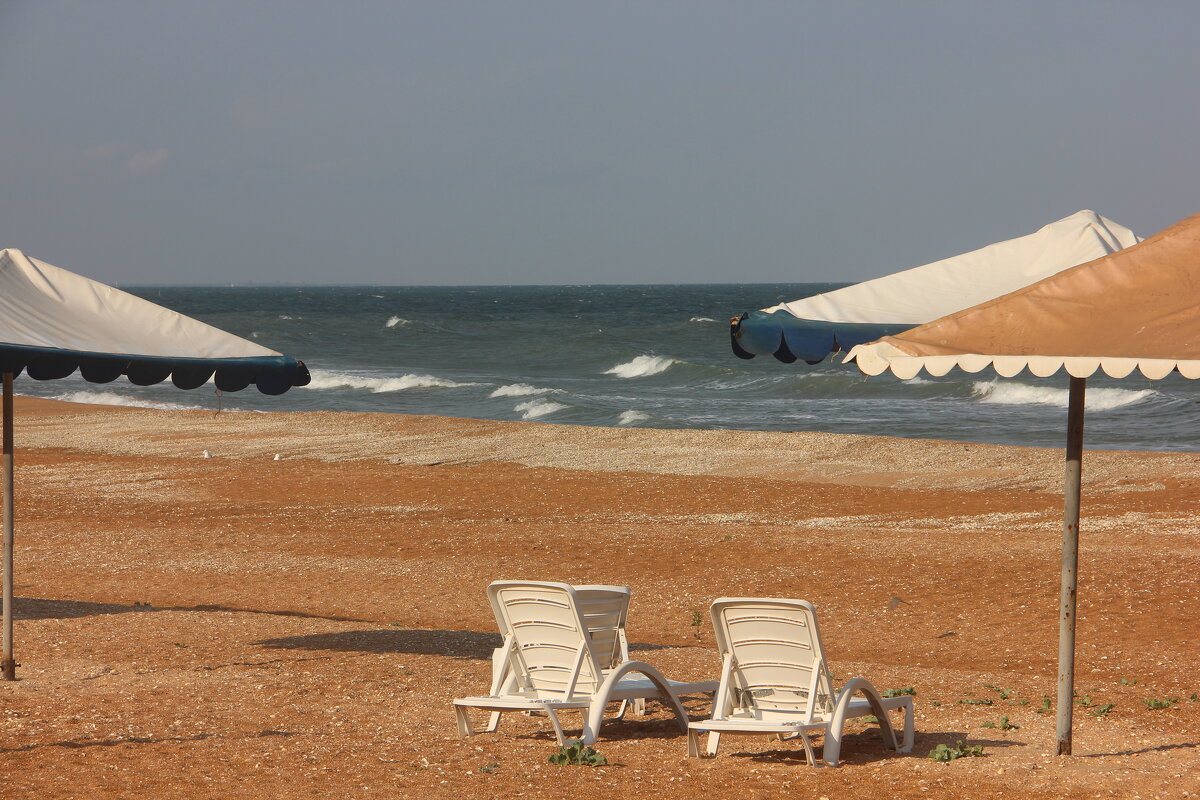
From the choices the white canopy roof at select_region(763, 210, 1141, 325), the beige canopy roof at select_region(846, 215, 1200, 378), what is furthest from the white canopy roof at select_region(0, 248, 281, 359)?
the beige canopy roof at select_region(846, 215, 1200, 378)

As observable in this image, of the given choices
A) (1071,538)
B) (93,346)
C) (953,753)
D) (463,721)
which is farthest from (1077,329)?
(93,346)

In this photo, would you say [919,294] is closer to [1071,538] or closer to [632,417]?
[1071,538]

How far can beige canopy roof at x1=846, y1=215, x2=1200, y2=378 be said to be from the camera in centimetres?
453

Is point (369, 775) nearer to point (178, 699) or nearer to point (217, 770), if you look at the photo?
point (217, 770)

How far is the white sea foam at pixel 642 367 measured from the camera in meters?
44.6

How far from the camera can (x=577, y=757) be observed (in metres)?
5.62

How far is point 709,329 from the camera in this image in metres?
64.8

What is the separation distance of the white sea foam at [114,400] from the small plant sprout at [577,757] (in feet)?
91.6

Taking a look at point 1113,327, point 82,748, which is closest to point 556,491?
point 82,748

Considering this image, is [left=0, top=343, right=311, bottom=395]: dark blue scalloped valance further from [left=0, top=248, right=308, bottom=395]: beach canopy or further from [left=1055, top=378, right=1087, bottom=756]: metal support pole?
[left=1055, top=378, right=1087, bottom=756]: metal support pole

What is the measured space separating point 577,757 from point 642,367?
4008 centimetres

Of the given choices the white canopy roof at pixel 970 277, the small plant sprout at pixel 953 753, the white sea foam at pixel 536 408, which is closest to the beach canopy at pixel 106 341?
the white canopy roof at pixel 970 277

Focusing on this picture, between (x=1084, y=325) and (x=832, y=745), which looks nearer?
(x=1084, y=325)

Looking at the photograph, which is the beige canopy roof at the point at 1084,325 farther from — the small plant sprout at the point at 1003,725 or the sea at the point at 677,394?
the sea at the point at 677,394
